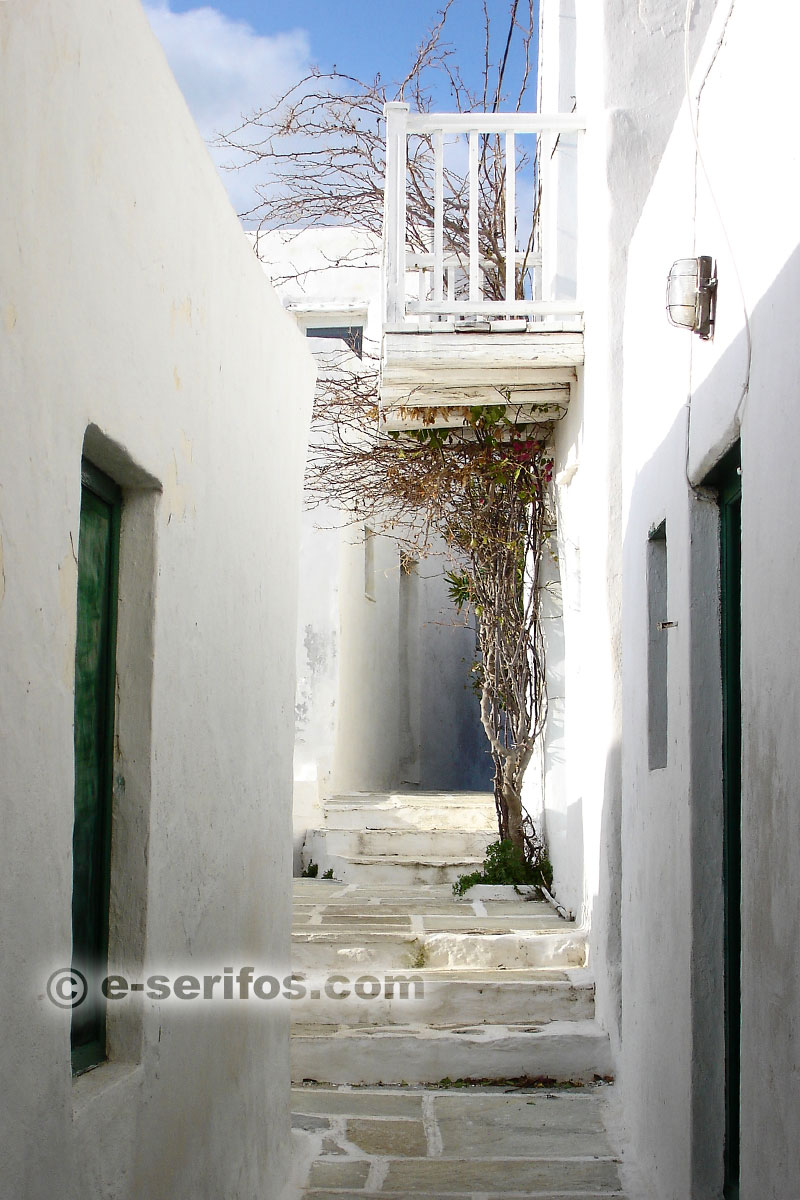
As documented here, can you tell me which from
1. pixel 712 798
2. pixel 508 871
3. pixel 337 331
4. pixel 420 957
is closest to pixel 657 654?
pixel 712 798

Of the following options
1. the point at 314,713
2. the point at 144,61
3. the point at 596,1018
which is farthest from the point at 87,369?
the point at 314,713

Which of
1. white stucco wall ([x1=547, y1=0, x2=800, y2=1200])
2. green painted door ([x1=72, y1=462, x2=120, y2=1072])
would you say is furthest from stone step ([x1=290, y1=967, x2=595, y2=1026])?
green painted door ([x1=72, y1=462, x2=120, y2=1072])

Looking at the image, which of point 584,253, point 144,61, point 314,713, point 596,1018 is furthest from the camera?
point 314,713

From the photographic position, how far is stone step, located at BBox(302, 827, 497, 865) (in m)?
9.74

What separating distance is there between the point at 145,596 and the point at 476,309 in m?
4.34

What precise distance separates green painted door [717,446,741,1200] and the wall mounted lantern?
0.43m

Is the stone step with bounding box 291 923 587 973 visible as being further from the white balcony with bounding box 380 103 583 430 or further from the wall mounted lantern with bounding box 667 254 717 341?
the wall mounted lantern with bounding box 667 254 717 341

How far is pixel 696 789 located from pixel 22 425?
2538 millimetres

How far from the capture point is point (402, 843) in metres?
9.83

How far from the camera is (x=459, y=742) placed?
17.9 metres

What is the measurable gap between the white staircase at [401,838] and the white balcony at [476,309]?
3.32 meters

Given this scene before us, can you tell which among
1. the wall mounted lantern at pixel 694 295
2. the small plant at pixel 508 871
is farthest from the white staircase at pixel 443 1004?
the wall mounted lantern at pixel 694 295

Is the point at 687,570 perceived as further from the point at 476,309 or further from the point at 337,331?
the point at 337,331

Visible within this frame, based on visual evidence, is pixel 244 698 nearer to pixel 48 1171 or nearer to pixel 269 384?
pixel 269 384
